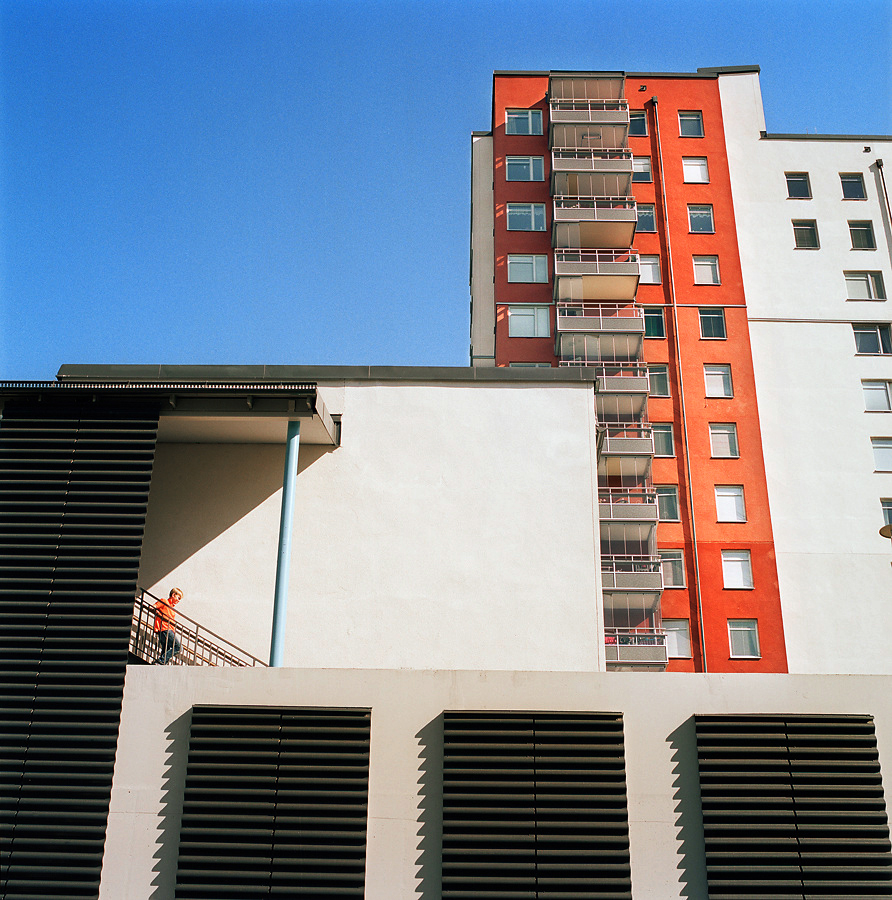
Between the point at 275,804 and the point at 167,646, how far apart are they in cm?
336

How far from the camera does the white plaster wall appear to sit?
1725 centimetres

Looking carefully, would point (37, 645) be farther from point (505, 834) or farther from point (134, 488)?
point (505, 834)

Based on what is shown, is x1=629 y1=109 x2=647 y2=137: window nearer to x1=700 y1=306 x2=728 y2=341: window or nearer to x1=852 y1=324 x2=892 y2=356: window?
x1=700 y1=306 x2=728 y2=341: window

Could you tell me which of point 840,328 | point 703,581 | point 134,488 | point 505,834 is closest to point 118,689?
point 134,488

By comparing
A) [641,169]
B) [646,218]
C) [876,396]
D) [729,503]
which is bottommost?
[729,503]

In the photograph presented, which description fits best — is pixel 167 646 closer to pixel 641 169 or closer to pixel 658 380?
pixel 658 380

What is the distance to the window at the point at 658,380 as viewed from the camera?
137 ft

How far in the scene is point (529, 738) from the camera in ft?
45.3

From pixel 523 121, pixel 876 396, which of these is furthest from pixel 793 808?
pixel 523 121

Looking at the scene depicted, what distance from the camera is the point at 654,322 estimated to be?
43.3 m

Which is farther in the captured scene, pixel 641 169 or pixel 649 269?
pixel 641 169

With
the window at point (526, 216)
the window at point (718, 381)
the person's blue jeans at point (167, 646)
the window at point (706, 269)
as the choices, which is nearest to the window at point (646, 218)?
the window at point (706, 269)

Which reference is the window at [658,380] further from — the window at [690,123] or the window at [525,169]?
the window at [690,123]

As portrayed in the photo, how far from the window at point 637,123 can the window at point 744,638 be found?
77.1 feet
